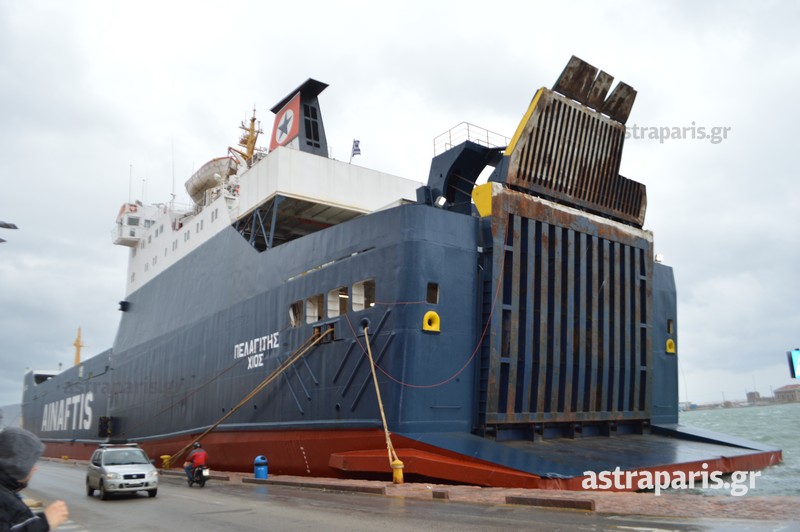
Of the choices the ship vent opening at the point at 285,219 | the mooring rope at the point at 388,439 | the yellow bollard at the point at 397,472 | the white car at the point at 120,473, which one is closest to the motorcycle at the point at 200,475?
the white car at the point at 120,473

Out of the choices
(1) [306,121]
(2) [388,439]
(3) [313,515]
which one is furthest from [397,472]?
(1) [306,121]

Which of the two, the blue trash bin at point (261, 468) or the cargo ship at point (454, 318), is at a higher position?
the cargo ship at point (454, 318)

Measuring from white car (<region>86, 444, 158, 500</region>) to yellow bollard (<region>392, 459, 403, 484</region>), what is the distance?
5.25m

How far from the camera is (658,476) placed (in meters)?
13.2

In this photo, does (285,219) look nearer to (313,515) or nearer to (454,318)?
(454,318)

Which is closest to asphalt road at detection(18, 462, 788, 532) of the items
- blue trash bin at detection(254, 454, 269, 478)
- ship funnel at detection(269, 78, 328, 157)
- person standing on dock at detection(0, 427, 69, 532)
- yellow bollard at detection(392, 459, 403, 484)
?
yellow bollard at detection(392, 459, 403, 484)

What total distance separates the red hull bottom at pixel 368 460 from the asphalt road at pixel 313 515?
1077 mm

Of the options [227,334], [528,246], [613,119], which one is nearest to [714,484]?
[528,246]

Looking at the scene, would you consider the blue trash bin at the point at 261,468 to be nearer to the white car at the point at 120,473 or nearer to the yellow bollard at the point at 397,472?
the white car at the point at 120,473

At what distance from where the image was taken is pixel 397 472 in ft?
39.2

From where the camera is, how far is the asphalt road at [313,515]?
24.8 ft

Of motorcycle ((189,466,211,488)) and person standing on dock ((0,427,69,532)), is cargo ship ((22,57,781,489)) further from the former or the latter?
person standing on dock ((0,427,69,532))

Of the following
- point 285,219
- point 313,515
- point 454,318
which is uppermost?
point 285,219

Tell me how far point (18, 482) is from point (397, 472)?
962cm
